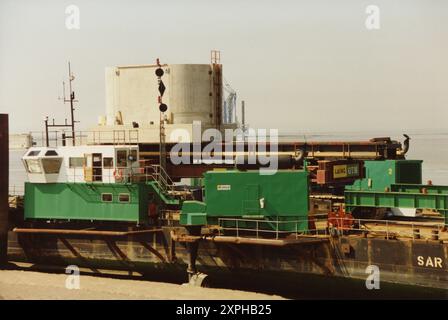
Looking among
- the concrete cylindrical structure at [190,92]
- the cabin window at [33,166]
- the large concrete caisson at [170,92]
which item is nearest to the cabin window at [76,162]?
the cabin window at [33,166]

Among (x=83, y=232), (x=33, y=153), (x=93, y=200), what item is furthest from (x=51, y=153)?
(x=83, y=232)

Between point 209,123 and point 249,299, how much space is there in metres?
13.3

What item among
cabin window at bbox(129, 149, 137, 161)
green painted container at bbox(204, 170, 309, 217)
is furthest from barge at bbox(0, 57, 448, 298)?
cabin window at bbox(129, 149, 137, 161)

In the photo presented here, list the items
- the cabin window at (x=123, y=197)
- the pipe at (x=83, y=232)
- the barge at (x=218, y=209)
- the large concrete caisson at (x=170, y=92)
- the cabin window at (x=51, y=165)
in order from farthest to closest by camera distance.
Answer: the large concrete caisson at (x=170, y=92) → the cabin window at (x=51, y=165) → the cabin window at (x=123, y=197) → the pipe at (x=83, y=232) → the barge at (x=218, y=209)

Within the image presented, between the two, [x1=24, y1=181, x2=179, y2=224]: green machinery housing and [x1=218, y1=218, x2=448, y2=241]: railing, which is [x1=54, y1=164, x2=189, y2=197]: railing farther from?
[x1=218, y1=218, x2=448, y2=241]: railing

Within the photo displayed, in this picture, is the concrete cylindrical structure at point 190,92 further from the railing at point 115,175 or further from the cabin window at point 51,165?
the cabin window at point 51,165

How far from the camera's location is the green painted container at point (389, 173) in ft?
106

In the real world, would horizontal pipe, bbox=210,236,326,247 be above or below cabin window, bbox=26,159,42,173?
below

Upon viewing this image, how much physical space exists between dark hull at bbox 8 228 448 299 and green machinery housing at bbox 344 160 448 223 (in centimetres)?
311

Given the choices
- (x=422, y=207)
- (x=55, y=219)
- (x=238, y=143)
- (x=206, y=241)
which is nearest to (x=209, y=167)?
(x=238, y=143)

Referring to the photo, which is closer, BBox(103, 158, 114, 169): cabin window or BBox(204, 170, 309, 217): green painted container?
BBox(204, 170, 309, 217): green painted container

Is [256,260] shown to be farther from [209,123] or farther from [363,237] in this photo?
[209,123]

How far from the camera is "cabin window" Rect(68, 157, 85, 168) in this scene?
1243 inches

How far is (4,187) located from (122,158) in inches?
296
